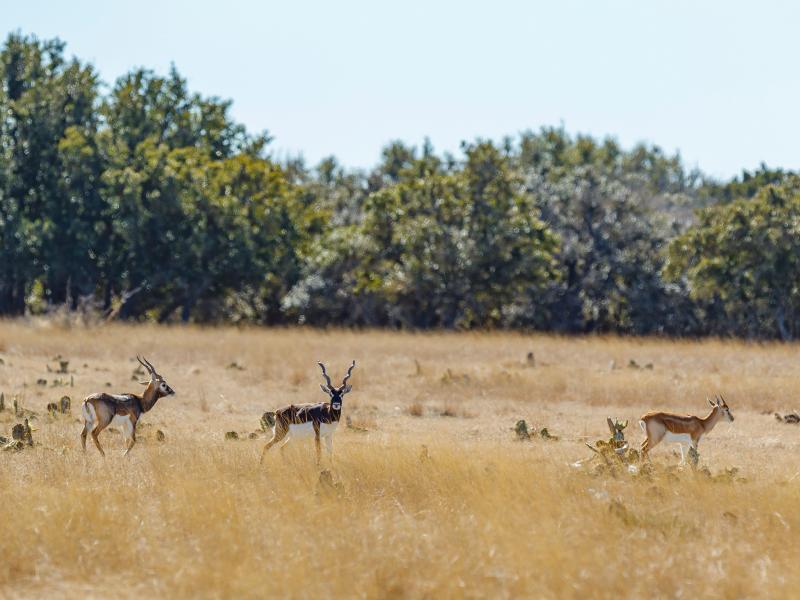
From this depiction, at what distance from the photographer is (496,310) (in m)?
45.7

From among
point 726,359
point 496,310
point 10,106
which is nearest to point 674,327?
point 496,310

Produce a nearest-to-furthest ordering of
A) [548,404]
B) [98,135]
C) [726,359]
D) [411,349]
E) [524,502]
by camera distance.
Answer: [524,502]
[548,404]
[726,359]
[411,349]
[98,135]

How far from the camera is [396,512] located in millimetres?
10609

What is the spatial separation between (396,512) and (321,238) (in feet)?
121

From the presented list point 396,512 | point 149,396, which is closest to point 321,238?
point 149,396

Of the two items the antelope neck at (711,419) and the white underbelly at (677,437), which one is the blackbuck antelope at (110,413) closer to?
the white underbelly at (677,437)

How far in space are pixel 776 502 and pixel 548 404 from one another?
1089 cm

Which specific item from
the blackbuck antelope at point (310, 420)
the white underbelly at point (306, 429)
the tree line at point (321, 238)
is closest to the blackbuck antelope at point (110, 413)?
the blackbuck antelope at point (310, 420)

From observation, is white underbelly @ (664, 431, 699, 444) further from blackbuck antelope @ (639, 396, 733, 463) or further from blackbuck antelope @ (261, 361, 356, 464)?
blackbuck antelope @ (261, 361, 356, 464)

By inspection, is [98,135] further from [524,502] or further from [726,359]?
[524,502]

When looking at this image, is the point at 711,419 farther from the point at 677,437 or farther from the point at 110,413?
the point at 110,413

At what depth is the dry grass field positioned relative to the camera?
848 cm

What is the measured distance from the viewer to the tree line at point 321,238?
4147 centimetres

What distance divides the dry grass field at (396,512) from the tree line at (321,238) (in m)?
21.2
